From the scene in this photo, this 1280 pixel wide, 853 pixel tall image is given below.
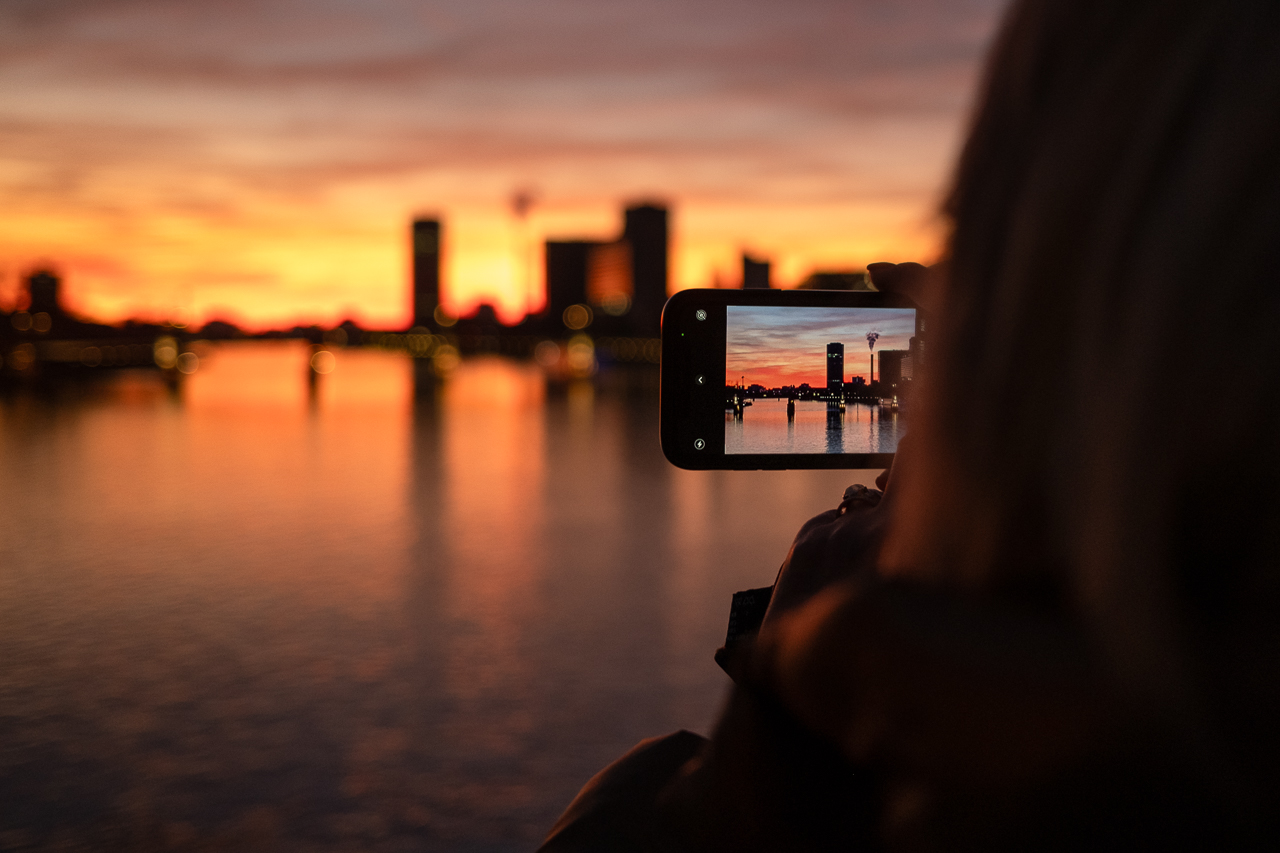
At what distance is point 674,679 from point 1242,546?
4080 mm

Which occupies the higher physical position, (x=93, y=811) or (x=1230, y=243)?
(x=1230, y=243)

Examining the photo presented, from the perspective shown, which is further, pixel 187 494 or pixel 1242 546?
pixel 187 494

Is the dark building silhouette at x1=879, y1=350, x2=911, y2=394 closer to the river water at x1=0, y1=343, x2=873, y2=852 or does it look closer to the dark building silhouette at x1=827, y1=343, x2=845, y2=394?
the dark building silhouette at x1=827, y1=343, x2=845, y2=394

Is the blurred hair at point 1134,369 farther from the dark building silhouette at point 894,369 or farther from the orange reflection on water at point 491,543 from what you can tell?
the orange reflection on water at point 491,543

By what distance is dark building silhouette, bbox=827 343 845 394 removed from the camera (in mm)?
1266

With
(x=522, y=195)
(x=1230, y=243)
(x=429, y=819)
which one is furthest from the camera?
(x=522, y=195)

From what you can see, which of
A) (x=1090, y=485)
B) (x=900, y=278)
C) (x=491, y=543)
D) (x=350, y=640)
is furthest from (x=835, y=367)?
(x=491, y=543)

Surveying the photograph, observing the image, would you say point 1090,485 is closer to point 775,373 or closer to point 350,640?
point 775,373

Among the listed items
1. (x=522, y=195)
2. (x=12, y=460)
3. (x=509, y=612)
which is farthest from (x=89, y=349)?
(x=509, y=612)

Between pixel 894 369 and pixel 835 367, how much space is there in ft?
0.27

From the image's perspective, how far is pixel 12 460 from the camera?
13430mm

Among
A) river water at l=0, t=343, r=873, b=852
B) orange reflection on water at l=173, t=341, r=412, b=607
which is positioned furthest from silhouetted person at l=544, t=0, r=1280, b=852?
orange reflection on water at l=173, t=341, r=412, b=607

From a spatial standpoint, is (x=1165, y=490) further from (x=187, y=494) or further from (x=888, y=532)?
(x=187, y=494)

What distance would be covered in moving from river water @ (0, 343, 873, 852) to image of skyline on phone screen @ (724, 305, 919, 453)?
41 cm
